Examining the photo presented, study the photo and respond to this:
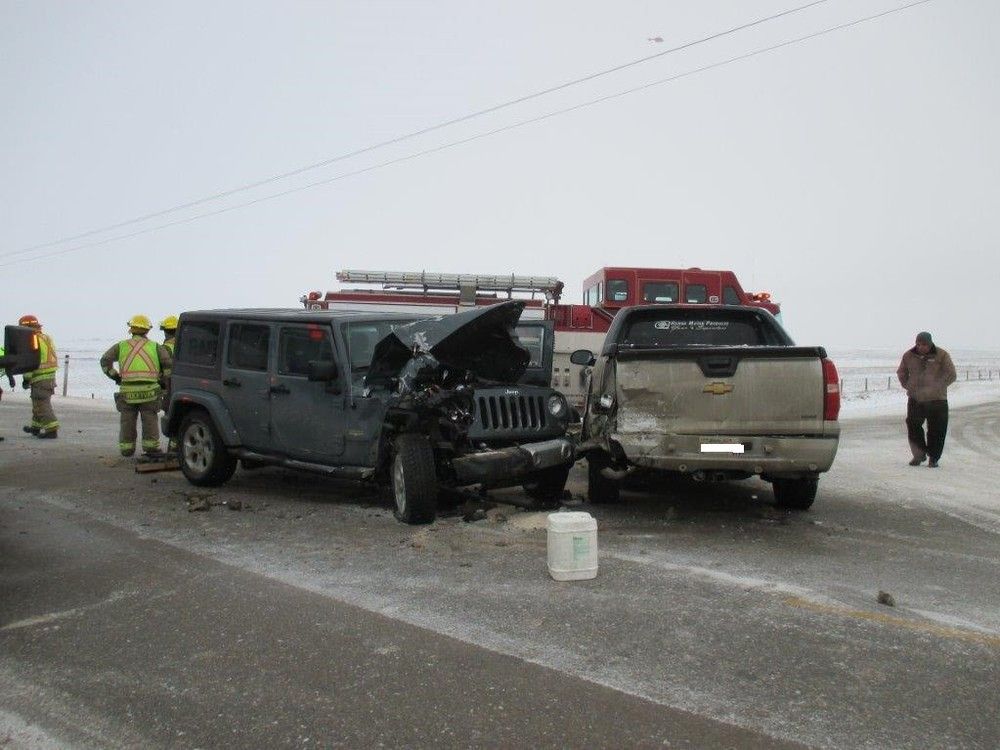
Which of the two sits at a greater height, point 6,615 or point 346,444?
point 346,444

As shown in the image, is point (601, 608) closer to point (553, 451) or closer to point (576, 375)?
point (553, 451)

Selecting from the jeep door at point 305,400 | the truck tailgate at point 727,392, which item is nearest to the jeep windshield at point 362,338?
the jeep door at point 305,400

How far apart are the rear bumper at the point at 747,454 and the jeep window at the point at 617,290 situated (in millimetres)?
10342

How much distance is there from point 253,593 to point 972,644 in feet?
12.7

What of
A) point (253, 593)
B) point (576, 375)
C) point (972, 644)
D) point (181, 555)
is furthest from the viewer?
point (576, 375)

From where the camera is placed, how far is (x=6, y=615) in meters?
4.97

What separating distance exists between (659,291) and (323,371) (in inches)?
420

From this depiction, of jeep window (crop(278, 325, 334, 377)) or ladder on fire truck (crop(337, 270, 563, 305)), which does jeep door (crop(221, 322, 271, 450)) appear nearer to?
jeep window (crop(278, 325, 334, 377))

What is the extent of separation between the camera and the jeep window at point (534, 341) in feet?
28.6

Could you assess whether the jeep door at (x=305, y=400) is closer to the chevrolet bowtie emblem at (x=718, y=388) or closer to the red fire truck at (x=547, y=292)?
the chevrolet bowtie emblem at (x=718, y=388)

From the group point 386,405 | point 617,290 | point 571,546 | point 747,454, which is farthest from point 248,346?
point 617,290

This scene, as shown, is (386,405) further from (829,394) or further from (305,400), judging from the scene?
(829,394)

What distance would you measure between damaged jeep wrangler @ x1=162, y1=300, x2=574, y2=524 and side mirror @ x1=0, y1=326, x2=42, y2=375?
2538 millimetres

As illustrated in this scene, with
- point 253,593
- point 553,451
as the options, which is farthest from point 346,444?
point 253,593
